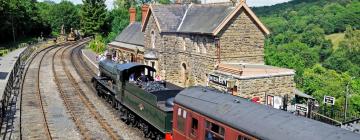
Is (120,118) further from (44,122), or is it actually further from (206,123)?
→ (206,123)

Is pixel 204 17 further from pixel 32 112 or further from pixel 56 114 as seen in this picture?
pixel 32 112

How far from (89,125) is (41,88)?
12.5m

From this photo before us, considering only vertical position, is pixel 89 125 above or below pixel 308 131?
below

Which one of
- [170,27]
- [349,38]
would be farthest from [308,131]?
[349,38]

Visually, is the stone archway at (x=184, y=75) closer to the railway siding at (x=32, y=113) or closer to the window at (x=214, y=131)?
the railway siding at (x=32, y=113)

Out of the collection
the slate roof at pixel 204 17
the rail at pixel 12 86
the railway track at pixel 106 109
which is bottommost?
the railway track at pixel 106 109

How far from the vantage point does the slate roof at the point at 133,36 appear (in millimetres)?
47897

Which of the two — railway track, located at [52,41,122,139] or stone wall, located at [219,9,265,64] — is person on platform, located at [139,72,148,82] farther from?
stone wall, located at [219,9,265,64]

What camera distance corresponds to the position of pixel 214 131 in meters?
11.3

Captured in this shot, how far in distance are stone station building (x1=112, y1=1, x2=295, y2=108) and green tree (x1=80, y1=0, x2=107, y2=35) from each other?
39645 mm

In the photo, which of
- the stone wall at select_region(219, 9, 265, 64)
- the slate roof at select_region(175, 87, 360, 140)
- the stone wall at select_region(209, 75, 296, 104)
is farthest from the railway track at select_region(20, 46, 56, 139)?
the stone wall at select_region(219, 9, 265, 64)

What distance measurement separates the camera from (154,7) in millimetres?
38312

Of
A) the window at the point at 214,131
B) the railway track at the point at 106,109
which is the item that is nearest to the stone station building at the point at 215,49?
the railway track at the point at 106,109

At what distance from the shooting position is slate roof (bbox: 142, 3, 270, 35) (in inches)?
1225
